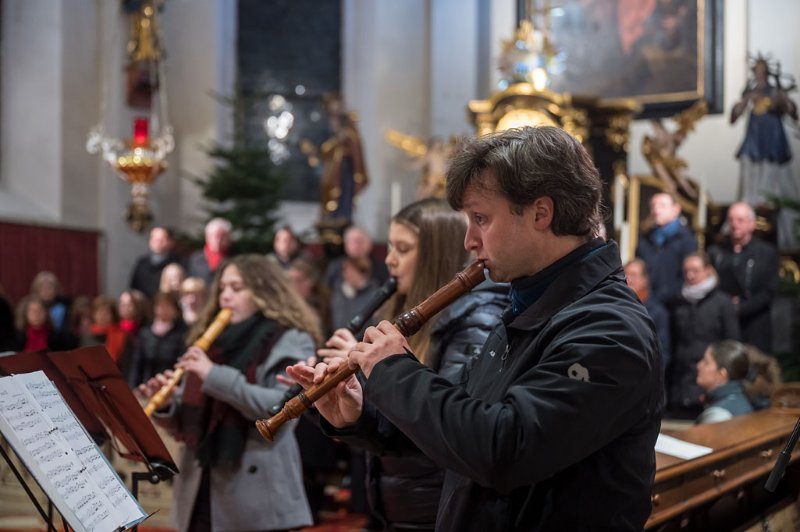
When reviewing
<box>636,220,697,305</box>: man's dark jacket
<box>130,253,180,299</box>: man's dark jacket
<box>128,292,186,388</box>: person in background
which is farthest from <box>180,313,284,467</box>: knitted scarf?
<box>130,253,180,299</box>: man's dark jacket

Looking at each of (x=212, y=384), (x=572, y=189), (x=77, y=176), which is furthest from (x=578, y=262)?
(x=77, y=176)

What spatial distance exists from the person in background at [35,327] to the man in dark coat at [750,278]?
18.3 feet

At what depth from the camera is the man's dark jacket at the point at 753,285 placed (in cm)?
870

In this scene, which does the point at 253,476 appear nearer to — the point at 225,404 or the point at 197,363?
the point at 225,404

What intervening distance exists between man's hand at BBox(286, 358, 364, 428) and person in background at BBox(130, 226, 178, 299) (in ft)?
26.8

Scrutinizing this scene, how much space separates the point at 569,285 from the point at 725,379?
3.53 m

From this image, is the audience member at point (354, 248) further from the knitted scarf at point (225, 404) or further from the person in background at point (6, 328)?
the knitted scarf at point (225, 404)

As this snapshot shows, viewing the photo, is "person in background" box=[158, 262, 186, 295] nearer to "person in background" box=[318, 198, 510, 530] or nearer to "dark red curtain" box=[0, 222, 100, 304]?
"dark red curtain" box=[0, 222, 100, 304]

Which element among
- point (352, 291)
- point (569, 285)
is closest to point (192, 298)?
point (352, 291)

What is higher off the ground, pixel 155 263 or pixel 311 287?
pixel 155 263

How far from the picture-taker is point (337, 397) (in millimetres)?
2463

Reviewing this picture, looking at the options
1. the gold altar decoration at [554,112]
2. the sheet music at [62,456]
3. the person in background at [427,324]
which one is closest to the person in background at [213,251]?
the gold altar decoration at [554,112]

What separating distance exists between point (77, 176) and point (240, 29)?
3.26 metres

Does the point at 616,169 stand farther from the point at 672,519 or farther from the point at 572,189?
the point at 572,189
